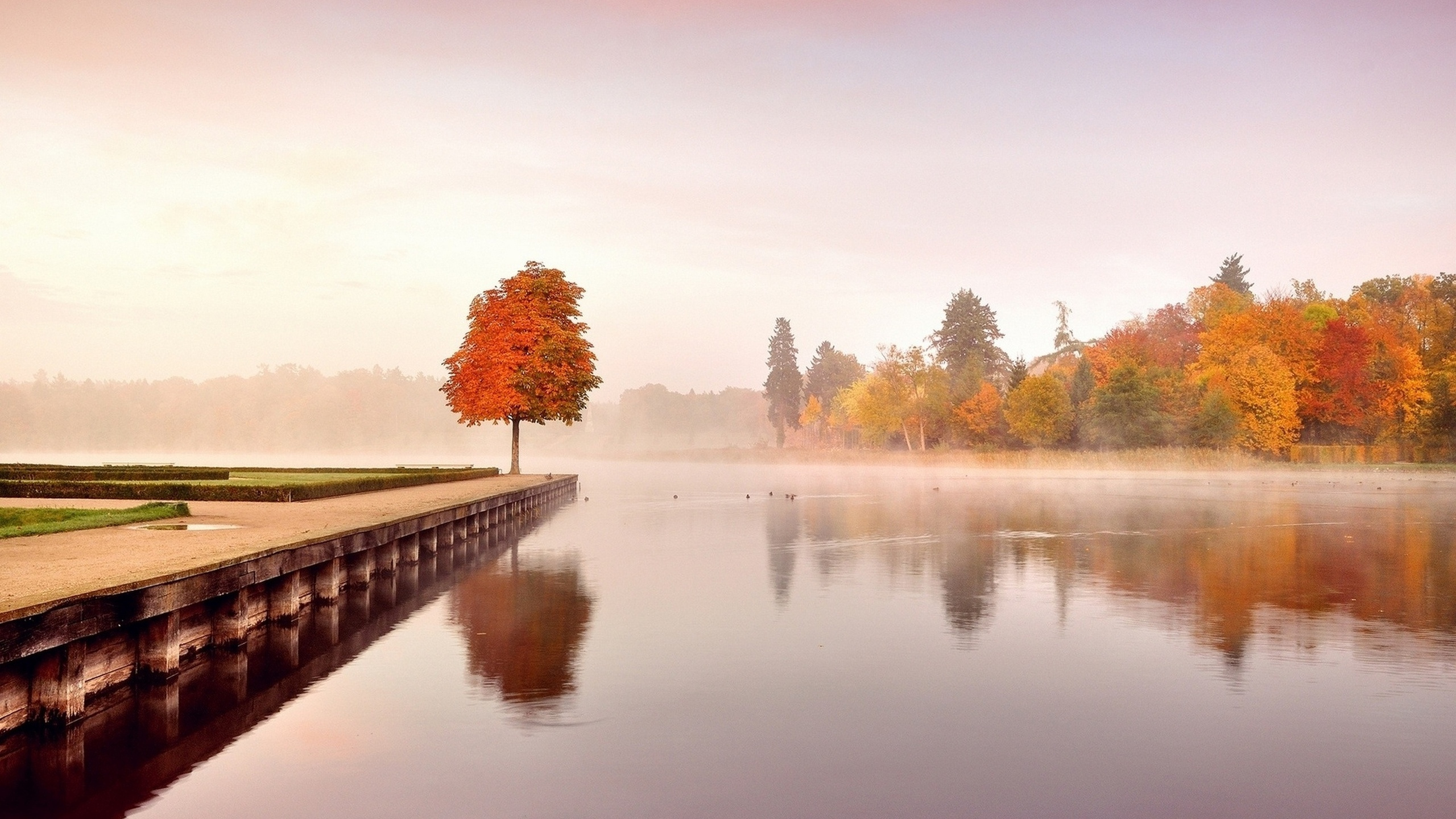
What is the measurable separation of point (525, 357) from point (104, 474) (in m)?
24.0

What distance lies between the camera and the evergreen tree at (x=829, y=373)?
6516 inches

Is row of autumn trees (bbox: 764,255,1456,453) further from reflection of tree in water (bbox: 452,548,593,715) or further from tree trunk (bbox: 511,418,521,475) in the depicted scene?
reflection of tree in water (bbox: 452,548,593,715)

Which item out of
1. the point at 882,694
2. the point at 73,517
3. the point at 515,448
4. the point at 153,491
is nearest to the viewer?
the point at 882,694

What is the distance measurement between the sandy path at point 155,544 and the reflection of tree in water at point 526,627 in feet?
9.41

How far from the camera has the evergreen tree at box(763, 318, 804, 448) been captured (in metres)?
154

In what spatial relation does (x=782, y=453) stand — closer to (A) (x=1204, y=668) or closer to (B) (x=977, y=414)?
(B) (x=977, y=414)

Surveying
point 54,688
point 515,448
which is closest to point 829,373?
point 515,448

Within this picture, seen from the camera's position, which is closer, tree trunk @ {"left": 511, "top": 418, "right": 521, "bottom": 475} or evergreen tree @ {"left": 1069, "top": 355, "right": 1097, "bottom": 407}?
tree trunk @ {"left": 511, "top": 418, "right": 521, "bottom": 475}

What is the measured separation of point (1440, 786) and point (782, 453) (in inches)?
5085

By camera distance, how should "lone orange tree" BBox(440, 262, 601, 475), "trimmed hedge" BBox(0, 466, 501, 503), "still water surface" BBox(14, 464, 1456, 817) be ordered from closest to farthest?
Answer: "still water surface" BBox(14, 464, 1456, 817) < "trimmed hedge" BBox(0, 466, 501, 503) < "lone orange tree" BBox(440, 262, 601, 475)

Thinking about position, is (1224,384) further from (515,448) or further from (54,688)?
(54,688)

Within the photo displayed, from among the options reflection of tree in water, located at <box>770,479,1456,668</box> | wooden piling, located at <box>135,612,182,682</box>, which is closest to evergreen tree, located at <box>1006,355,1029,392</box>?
reflection of tree in water, located at <box>770,479,1456,668</box>

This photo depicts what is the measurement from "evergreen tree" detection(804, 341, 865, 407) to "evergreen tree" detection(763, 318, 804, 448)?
807cm

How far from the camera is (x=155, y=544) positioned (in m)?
16.3
